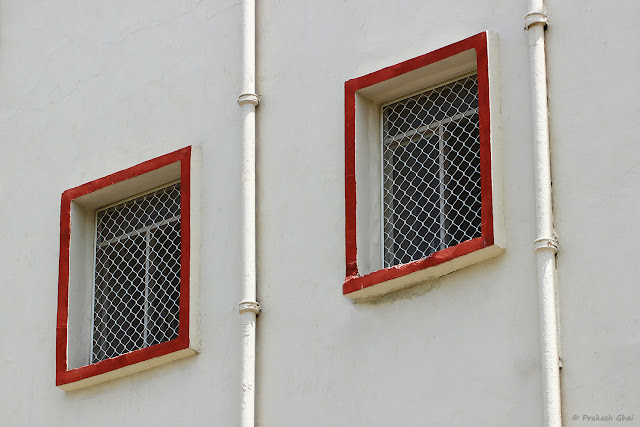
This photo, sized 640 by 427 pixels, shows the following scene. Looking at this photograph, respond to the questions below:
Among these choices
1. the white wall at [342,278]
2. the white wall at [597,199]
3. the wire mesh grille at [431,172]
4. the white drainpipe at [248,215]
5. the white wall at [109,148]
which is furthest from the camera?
the white wall at [109,148]

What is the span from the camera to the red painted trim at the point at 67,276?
10781mm

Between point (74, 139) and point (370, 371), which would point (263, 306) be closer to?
point (370, 371)

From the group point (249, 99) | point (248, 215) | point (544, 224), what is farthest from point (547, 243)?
point (249, 99)

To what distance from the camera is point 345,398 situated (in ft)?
31.9

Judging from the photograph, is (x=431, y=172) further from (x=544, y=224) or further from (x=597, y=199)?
(x=597, y=199)

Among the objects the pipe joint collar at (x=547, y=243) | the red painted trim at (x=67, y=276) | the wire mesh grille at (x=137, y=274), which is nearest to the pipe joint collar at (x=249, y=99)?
the red painted trim at (x=67, y=276)

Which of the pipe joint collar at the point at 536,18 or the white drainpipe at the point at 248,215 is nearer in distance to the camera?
the pipe joint collar at the point at 536,18

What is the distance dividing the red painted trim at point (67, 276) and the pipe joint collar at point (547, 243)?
2.96 meters

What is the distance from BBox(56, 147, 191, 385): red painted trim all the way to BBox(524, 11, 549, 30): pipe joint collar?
3053 mm

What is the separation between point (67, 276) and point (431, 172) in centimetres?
337

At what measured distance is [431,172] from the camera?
10102mm

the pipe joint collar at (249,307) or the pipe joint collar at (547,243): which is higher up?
the pipe joint collar at (547,243)

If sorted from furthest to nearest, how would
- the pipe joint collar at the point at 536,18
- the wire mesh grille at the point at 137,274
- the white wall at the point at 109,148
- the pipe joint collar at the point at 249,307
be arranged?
the wire mesh grille at the point at 137,274 < the white wall at the point at 109,148 < the pipe joint collar at the point at 249,307 < the pipe joint collar at the point at 536,18

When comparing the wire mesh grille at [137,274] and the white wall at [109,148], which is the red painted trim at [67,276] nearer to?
the white wall at [109,148]
